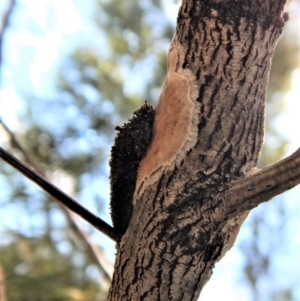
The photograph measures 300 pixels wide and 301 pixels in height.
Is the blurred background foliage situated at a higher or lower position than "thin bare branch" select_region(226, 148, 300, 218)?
higher

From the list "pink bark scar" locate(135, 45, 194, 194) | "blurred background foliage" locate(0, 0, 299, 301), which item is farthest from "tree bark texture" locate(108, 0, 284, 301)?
"blurred background foliage" locate(0, 0, 299, 301)

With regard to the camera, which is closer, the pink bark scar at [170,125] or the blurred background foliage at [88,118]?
the pink bark scar at [170,125]

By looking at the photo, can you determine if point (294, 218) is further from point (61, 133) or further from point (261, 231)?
point (61, 133)

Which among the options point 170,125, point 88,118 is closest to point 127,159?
point 170,125

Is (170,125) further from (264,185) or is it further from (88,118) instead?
(88,118)

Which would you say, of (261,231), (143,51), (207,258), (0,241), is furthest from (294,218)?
(207,258)

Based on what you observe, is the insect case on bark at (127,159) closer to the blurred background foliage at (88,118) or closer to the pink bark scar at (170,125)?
the pink bark scar at (170,125)

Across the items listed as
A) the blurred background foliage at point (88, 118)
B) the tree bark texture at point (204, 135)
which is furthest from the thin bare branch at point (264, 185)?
the blurred background foliage at point (88, 118)

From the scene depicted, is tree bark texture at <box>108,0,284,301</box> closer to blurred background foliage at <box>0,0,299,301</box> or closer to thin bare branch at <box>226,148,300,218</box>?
thin bare branch at <box>226,148,300,218</box>
